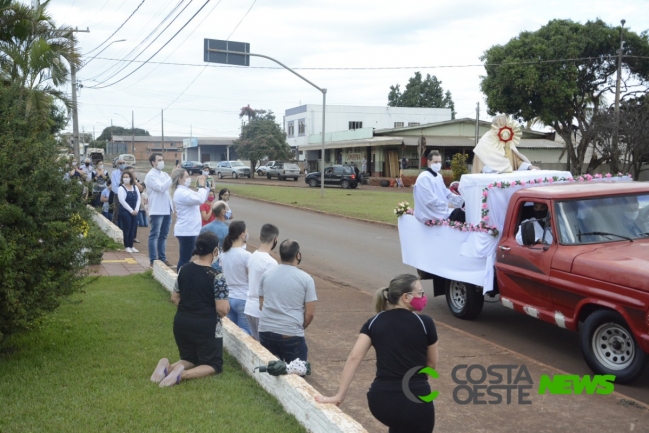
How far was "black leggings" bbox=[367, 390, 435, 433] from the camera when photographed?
3.90 meters

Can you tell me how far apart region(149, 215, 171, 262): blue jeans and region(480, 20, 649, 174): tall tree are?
28.1 m

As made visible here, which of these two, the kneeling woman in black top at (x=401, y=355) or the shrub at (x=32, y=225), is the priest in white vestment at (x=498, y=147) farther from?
the kneeling woman in black top at (x=401, y=355)

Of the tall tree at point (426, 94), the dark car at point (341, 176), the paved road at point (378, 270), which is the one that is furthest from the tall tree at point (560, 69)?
the tall tree at point (426, 94)

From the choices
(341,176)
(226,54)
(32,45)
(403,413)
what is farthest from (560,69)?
(403,413)

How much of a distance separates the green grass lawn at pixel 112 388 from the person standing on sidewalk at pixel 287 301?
491mm

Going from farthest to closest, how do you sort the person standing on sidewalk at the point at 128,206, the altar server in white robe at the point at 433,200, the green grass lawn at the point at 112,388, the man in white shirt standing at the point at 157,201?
the person standing on sidewalk at the point at 128,206 < the man in white shirt standing at the point at 157,201 < the altar server in white robe at the point at 433,200 < the green grass lawn at the point at 112,388

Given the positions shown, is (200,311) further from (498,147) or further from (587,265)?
(498,147)

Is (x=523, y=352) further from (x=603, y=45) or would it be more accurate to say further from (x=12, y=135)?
(x=603, y=45)

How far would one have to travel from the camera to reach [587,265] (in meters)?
6.53

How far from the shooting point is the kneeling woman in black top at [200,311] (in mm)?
5969

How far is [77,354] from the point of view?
6.66 metres

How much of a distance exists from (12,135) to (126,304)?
10.7 feet

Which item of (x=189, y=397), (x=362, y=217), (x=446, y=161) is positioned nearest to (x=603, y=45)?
(x=446, y=161)

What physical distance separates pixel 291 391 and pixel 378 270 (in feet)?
26.3
